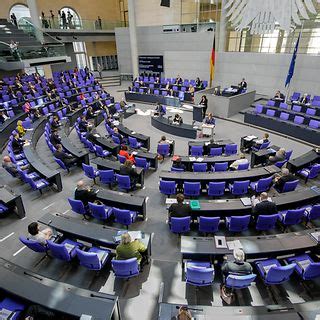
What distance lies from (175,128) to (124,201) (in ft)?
24.4

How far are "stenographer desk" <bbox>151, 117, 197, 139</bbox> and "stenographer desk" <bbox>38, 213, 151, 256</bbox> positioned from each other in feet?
27.1

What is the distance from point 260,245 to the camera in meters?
5.22

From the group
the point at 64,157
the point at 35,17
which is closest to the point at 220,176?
the point at 64,157

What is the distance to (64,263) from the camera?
599cm

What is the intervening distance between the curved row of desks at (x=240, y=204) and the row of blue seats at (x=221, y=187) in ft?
2.57

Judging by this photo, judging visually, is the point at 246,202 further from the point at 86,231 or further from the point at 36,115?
the point at 36,115

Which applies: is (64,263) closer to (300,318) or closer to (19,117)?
(300,318)

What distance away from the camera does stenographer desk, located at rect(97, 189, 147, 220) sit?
6.95 m

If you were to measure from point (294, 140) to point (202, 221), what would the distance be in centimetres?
914

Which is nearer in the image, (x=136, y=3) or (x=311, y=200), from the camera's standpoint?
(x=311, y=200)

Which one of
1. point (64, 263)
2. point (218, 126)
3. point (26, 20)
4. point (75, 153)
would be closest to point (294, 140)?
point (218, 126)

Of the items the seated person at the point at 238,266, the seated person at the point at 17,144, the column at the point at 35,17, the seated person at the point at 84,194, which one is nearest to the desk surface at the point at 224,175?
the seated person at the point at 84,194

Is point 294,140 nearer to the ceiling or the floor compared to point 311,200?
nearer to the floor

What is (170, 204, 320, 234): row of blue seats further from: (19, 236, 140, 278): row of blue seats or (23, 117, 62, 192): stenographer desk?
(23, 117, 62, 192): stenographer desk
